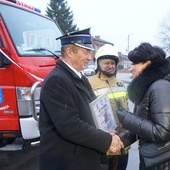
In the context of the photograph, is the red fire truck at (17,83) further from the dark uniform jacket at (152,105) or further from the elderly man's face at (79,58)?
the dark uniform jacket at (152,105)

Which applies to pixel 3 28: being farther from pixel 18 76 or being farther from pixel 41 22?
pixel 41 22

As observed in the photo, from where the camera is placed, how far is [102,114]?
2312 millimetres

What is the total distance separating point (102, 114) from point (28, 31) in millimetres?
2400

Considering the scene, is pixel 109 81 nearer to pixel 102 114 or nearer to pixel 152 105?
pixel 102 114

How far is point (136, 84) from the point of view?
224 centimetres

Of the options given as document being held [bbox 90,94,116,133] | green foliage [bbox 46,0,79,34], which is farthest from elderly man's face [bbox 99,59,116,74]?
green foliage [bbox 46,0,79,34]

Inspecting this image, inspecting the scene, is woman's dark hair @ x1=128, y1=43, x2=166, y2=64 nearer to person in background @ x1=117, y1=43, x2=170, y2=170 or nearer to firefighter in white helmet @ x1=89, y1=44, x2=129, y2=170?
person in background @ x1=117, y1=43, x2=170, y2=170

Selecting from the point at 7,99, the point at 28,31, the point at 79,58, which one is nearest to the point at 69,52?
the point at 79,58

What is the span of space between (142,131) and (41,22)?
341cm

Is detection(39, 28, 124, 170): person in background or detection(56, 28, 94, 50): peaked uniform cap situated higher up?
detection(56, 28, 94, 50): peaked uniform cap

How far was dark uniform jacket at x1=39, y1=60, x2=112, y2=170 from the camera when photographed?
1.92 meters

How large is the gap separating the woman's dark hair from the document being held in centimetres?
46

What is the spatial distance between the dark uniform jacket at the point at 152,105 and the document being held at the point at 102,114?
0.67 ft

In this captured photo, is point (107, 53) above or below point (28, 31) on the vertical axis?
below
